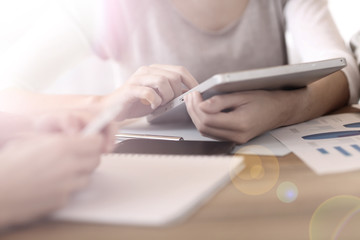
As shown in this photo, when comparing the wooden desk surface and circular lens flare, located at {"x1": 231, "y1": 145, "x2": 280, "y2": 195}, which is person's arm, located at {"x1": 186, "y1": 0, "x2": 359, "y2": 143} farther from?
the wooden desk surface

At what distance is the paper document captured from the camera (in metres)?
0.51

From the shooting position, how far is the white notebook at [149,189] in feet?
0.94

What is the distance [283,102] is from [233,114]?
0.12m

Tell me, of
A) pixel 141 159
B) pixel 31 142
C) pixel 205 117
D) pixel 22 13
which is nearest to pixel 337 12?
pixel 22 13

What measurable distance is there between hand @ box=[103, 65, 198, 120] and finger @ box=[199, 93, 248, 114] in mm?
109

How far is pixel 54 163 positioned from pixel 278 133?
0.42 meters

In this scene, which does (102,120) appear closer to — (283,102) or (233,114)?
(233,114)

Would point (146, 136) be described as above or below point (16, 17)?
below

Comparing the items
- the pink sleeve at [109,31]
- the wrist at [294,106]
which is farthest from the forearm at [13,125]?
the pink sleeve at [109,31]

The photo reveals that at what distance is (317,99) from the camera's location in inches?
28.1

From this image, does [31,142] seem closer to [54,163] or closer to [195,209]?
[54,163]

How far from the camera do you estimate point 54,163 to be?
0.94ft

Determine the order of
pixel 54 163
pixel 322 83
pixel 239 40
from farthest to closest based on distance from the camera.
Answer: pixel 239 40
pixel 322 83
pixel 54 163

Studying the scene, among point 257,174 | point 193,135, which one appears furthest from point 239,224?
point 193,135
